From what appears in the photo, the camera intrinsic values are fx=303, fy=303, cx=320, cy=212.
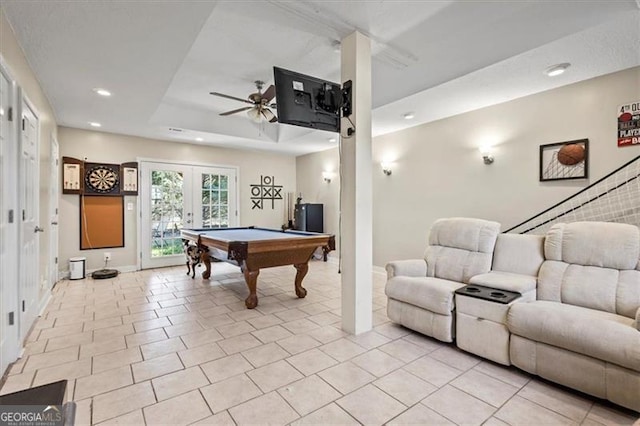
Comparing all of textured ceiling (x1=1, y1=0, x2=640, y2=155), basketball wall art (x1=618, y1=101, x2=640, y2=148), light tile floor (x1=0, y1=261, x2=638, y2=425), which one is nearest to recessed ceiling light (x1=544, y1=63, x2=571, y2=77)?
textured ceiling (x1=1, y1=0, x2=640, y2=155)

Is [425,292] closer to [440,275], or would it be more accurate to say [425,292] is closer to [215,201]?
[440,275]

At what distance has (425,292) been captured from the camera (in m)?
2.77

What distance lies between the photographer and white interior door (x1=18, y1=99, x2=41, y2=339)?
2.56 metres

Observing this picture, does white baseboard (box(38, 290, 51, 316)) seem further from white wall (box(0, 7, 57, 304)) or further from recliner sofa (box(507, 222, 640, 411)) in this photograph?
recliner sofa (box(507, 222, 640, 411))

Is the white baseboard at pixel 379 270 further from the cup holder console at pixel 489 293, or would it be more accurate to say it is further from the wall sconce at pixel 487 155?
the cup holder console at pixel 489 293

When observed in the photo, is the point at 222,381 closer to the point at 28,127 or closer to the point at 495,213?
the point at 28,127

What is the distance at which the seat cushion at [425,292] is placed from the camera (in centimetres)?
262

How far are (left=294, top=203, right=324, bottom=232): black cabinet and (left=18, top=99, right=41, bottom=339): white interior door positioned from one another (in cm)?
446

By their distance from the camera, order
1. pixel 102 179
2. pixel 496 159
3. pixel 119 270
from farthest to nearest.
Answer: pixel 119 270, pixel 102 179, pixel 496 159

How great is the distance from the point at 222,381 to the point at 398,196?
13.4ft

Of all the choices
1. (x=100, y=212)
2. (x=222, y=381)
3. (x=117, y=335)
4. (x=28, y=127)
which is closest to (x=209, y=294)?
(x=117, y=335)

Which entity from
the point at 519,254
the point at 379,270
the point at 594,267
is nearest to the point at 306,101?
the point at 519,254

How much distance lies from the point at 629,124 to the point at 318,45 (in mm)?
3183

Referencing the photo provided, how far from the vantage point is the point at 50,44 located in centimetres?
263
